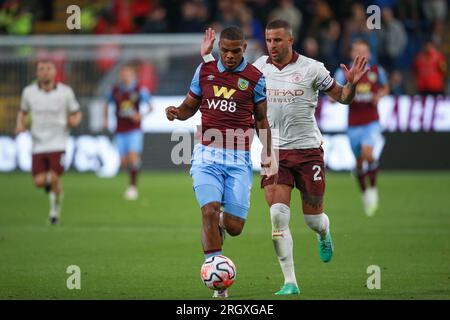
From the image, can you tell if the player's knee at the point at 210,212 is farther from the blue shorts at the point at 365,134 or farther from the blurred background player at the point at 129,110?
the blurred background player at the point at 129,110

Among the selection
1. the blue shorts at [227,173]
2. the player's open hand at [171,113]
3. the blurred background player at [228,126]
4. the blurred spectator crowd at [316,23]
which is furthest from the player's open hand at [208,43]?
the blurred spectator crowd at [316,23]

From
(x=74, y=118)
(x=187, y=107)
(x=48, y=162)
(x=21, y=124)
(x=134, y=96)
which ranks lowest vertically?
(x=187, y=107)

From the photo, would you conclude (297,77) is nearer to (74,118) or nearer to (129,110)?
(74,118)

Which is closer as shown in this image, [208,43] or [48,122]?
[208,43]

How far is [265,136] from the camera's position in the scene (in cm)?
1017

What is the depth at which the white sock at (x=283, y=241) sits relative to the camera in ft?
33.4

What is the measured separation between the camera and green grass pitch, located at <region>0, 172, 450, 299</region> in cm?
1057

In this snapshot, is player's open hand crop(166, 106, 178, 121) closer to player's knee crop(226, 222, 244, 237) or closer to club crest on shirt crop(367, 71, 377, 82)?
player's knee crop(226, 222, 244, 237)

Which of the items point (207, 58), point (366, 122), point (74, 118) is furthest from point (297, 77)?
point (366, 122)

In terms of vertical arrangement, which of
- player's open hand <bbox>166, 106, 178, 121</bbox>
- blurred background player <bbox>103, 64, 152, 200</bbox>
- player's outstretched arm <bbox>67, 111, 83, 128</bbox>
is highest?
blurred background player <bbox>103, 64, 152, 200</bbox>

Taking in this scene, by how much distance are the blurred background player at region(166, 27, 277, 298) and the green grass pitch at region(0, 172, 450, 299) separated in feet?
2.98

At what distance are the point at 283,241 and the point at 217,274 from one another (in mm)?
1096

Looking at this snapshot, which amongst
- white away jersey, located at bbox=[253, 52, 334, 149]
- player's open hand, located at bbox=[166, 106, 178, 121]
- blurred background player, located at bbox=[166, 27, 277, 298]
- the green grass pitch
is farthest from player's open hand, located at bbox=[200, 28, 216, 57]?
the green grass pitch

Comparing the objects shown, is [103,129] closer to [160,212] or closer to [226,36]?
[160,212]
